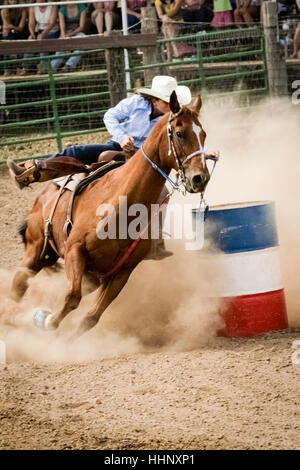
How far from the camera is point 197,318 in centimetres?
593

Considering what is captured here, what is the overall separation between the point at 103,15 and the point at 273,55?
Answer: 8.78 feet

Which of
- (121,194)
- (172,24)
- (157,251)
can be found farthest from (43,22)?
(121,194)

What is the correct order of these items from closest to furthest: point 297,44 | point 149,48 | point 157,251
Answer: point 157,251
point 149,48
point 297,44

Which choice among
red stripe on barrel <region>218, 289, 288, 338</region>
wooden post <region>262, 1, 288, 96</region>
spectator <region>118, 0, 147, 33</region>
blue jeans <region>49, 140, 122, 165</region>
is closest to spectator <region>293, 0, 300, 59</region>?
wooden post <region>262, 1, 288, 96</region>

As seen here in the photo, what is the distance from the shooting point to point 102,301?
5754 millimetres

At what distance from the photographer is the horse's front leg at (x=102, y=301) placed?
5719 millimetres

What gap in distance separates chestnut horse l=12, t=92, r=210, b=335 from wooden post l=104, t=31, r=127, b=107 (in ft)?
17.6

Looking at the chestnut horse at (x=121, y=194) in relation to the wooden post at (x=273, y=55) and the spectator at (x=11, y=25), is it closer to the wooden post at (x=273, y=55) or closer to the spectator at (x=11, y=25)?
the wooden post at (x=273, y=55)

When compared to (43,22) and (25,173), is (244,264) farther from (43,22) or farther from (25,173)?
(43,22)

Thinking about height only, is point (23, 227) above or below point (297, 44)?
below

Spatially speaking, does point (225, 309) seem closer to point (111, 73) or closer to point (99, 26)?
point (111, 73)

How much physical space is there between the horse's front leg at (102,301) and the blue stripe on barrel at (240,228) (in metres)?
0.67
